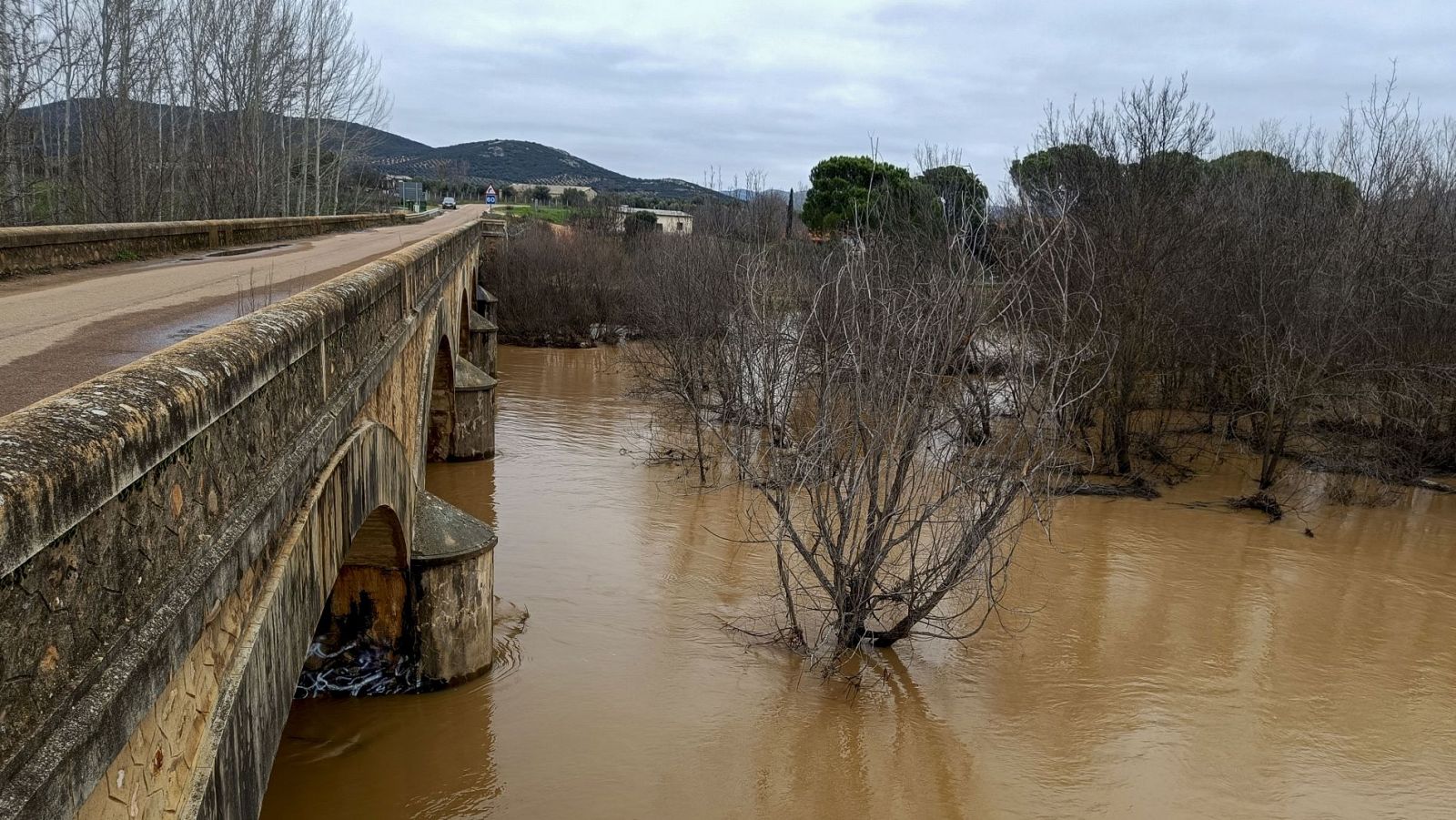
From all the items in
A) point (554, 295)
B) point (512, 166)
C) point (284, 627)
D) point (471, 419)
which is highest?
point (512, 166)

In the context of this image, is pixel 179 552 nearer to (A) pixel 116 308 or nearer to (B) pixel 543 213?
(A) pixel 116 308

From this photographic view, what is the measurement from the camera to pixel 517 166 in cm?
16262

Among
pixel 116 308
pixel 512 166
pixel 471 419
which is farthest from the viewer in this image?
pixel 512 166

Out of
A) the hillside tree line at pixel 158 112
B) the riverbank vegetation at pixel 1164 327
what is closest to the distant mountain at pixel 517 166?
the hillside tree line at pixel 158 112

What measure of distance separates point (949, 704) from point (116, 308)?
732 centimetres

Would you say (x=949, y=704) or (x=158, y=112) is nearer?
(x=949, y=704)

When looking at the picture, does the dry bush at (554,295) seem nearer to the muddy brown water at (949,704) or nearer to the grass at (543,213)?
the muddy brown water at (949,704)

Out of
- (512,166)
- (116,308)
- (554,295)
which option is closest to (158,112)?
Answer: (554,295)

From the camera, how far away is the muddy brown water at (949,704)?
25.9 feet

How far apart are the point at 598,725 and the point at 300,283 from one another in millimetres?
4707

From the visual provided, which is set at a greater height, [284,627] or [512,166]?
[512,166]

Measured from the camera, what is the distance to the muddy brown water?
25.9ft

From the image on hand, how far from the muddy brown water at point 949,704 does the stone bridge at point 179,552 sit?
3.50m

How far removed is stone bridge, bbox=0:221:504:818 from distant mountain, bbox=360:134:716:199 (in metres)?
137
